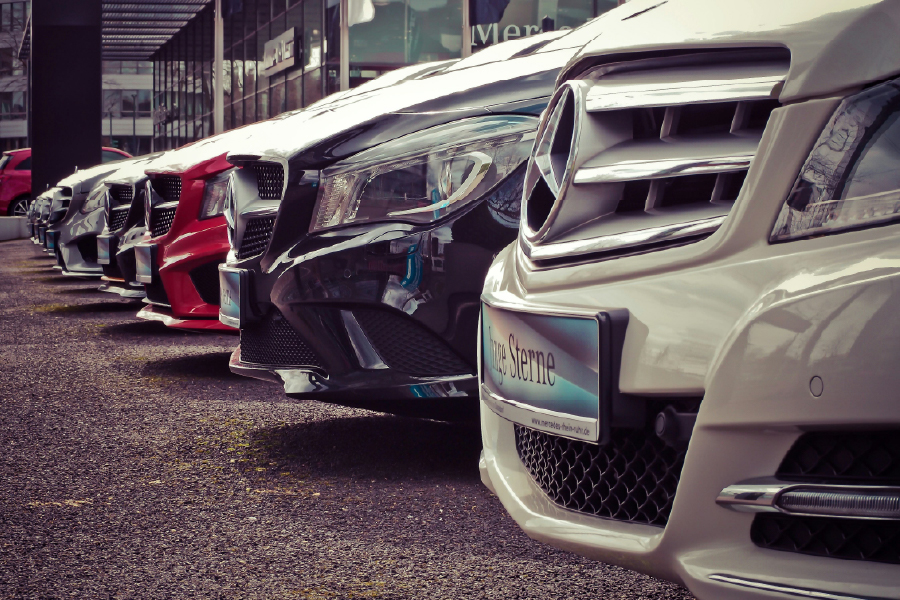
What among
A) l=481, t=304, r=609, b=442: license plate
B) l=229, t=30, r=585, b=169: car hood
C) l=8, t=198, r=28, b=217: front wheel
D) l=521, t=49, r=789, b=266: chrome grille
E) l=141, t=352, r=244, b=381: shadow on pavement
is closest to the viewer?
l=521, t=49, r=789, b=266: chrome grille

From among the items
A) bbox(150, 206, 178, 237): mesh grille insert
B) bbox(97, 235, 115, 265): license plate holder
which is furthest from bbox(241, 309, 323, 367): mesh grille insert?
bbox(97, 235, 115, 265): license plate holder

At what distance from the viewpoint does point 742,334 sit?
1.59m

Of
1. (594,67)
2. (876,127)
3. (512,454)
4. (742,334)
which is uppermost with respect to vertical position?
(594,67)

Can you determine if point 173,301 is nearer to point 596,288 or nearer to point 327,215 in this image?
point 327,215

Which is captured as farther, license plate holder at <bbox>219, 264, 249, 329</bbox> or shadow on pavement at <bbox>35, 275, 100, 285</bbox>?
shadow on pavement at <bbox>35, 275, 100, 285</bbox>

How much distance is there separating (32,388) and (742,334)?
14.8ft

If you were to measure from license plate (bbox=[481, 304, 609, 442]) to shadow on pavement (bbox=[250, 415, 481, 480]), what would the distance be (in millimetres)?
1428

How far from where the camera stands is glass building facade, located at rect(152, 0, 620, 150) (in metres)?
20.5

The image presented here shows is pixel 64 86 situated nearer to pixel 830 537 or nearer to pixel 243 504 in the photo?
pixel 243 504

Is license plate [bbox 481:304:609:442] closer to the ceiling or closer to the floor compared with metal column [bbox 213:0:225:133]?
closer to the floor

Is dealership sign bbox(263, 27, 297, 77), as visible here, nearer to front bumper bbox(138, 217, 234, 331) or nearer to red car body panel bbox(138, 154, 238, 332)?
red car body panel bbox(138, 154, 238, 332)

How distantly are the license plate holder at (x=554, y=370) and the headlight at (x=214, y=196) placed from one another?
11.5 ft

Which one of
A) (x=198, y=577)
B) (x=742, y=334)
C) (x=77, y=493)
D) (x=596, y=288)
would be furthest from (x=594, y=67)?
(x=77, y=493)

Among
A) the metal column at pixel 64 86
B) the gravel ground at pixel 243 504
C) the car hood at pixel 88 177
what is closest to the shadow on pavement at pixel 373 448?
the gravel ground at pixel 243 504
